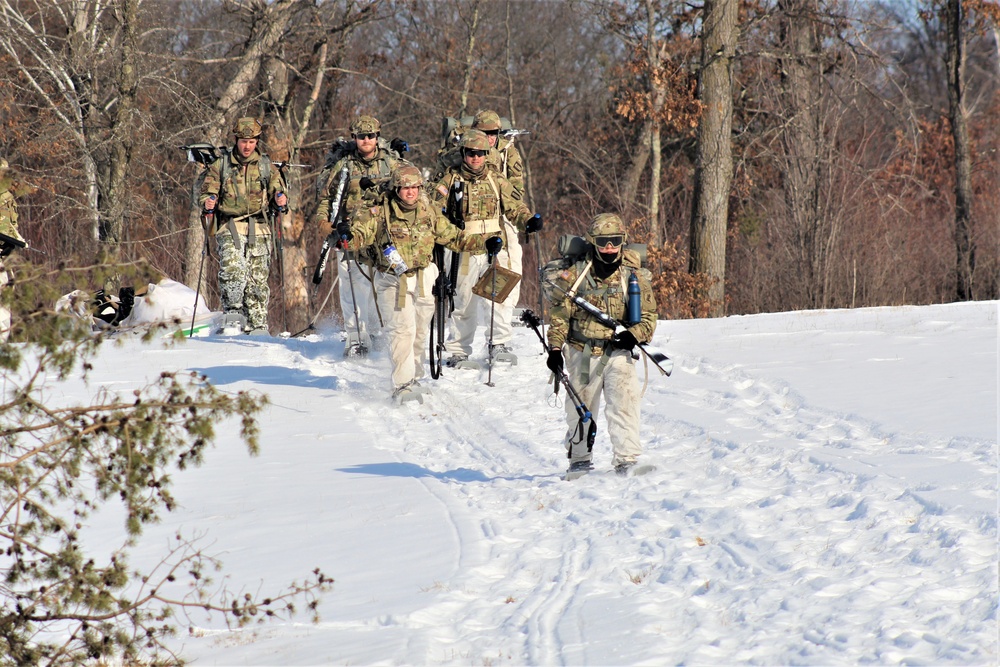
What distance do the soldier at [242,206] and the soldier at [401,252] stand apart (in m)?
3.17

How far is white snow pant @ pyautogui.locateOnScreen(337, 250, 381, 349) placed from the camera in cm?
1247

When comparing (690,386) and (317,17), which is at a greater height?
(317,17)

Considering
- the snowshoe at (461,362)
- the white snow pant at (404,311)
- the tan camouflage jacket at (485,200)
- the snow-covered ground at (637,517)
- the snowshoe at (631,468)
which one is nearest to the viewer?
the snow-covered ground at (637,517)

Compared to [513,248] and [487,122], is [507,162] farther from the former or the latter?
[513,248]

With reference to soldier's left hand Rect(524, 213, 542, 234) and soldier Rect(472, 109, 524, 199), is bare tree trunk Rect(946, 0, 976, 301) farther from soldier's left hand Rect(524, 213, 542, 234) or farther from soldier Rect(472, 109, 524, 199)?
soldier's left hand Rect(524, 213, 542, 234)

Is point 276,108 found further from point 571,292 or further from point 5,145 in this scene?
point 571,292

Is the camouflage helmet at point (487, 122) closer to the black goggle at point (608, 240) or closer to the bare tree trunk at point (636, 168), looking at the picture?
the black goggle at point (608, 240)

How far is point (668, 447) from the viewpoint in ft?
30.7

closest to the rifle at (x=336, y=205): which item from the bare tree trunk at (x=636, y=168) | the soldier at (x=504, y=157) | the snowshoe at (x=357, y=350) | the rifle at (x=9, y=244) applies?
the snowshoe at (x=357, y=350)

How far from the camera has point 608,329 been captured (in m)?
8.28

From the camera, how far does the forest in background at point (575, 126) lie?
19.6m

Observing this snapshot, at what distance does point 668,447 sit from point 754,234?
18409 millimetres

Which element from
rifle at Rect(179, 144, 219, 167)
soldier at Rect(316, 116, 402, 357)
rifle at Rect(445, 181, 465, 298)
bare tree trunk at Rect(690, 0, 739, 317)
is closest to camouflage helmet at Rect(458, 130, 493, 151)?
rifle at Rect(445, 181, 465, 298)

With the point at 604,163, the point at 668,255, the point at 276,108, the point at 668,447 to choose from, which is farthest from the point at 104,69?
the point at 668,447
